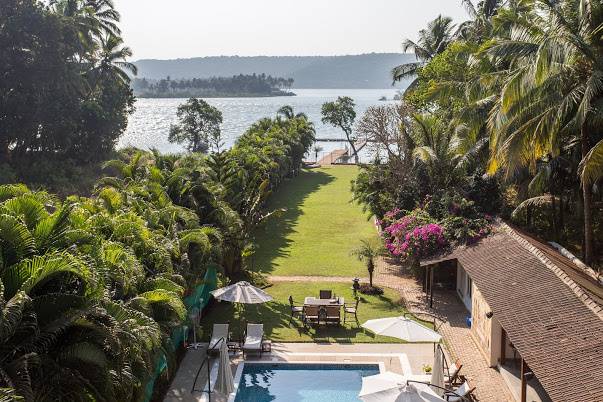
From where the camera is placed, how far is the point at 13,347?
841 cm

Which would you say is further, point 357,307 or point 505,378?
point 357,307

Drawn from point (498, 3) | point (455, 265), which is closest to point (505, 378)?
point (455, 265)

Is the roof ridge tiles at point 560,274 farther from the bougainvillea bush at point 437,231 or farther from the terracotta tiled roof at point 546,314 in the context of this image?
the bougainvillea bush at point 437,231

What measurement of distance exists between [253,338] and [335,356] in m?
2.35

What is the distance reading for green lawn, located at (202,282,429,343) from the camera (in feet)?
59.4

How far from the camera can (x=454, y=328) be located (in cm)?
1844

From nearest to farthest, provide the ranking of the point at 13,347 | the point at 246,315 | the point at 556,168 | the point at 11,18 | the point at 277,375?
the point at 13,347 → the point at 277,375 → the point at 246,315 → the point at 556,168 → the point at 11,18

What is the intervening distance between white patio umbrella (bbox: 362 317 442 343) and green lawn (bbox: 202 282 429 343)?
300 centimetres

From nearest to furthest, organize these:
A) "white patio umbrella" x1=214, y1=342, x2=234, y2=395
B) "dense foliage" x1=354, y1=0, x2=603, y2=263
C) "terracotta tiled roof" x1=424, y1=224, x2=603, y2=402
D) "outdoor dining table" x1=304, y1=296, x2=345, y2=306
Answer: "terracotta tiled roof" x1=424, y1=224, x2=603, y2=402, "white patio umbrella" x1=214, y1=342, x2=234, y2=395, "dense foliage" x1=354, y1=0, x2=603, y2=263, "outdoor dining table" x1=304, y1=296, x2=345, y2=306

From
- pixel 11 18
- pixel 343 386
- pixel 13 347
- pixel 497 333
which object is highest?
pixel 11 18

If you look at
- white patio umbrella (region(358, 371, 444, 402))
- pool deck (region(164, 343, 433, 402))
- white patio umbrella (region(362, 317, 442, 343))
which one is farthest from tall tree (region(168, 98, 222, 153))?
white patio umbrella (region(358, 371, 444, 402))

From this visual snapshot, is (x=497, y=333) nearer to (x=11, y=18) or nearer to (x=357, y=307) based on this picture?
(x=357, y=307)

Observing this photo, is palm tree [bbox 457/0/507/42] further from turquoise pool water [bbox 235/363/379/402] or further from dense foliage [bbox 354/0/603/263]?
turquoise pool water [bbox 235/363/379/402]

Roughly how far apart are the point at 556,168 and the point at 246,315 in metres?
11.9
